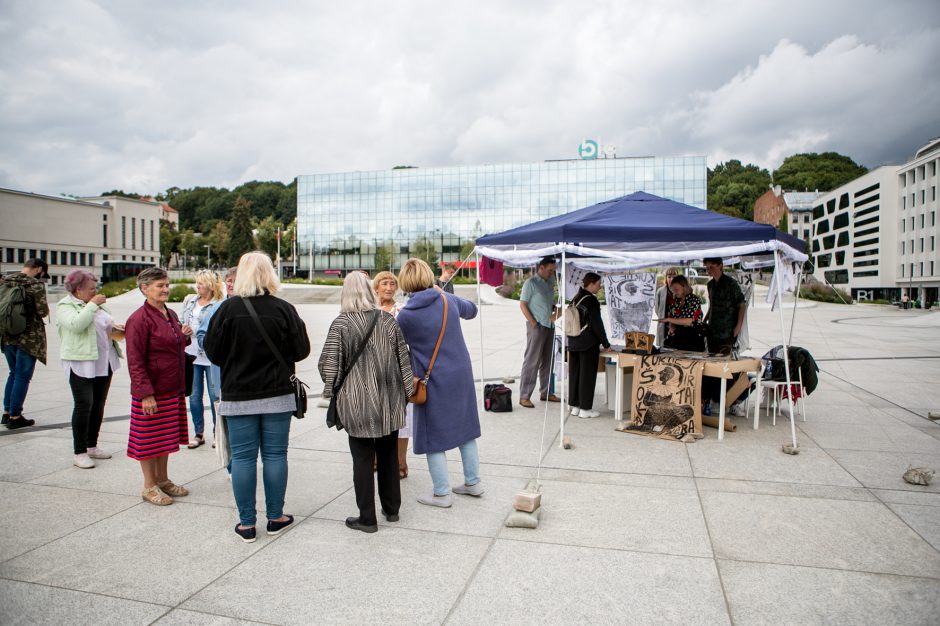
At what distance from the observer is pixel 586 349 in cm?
724

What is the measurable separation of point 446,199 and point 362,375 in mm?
78193

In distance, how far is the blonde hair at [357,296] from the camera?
3887mm

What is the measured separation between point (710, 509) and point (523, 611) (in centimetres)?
206

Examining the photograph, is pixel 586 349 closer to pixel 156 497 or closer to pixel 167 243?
pixel 156 497

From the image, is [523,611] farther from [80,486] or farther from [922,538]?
[80,486]

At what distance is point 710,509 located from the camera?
4434 mm

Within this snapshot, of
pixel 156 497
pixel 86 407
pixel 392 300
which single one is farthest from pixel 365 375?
pixel 86 407

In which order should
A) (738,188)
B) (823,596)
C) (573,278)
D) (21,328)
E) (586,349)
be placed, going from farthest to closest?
1. (738,188)
2. (573,278)
3. (586,349)
4. (21,328)
5. (823,596)

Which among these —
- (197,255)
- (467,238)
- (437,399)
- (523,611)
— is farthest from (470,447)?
(197,255)

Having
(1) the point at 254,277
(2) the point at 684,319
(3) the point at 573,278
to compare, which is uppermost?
→ (3) the point at 573,278

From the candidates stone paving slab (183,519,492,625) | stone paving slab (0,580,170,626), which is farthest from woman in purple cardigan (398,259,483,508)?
stone paving slab (0,580,170,626)

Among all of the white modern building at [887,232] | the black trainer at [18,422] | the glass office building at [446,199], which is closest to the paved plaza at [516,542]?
the black trainer at [18,422]

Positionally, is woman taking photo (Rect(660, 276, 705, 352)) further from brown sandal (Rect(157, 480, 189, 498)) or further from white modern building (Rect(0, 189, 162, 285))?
white modern building (Rect(0, 189, 162, 285))

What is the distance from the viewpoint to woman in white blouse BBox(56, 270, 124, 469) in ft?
17.2
